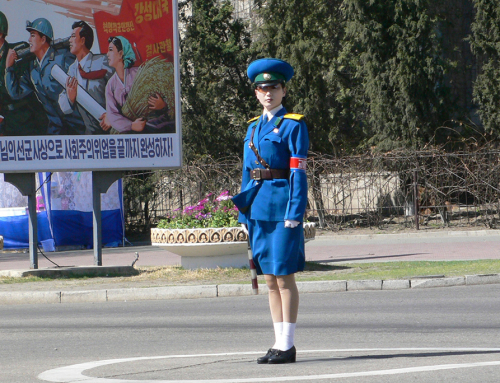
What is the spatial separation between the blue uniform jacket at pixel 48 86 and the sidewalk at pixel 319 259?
2.60 m

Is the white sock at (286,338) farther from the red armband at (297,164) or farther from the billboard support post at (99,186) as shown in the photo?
the billboard support post at (99,186)

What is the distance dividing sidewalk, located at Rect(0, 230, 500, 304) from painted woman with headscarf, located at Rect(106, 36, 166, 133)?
259 cm

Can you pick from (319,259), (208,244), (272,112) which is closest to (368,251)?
(319,259)

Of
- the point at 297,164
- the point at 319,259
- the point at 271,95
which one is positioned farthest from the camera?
the point at 319,259

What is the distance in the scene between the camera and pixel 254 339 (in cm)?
667

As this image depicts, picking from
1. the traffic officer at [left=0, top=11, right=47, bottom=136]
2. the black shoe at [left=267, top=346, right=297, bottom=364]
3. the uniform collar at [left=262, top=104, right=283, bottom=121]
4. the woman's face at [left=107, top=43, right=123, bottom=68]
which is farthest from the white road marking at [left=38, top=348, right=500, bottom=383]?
the woman's face at [left=107, top=43, right=123, bottom=68]

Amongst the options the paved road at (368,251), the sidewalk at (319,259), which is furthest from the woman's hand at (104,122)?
the paved road at (368,251)

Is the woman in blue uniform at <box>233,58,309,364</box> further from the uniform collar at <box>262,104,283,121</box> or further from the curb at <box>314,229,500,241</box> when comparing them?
the curb at <box>314,229,500,241</box>

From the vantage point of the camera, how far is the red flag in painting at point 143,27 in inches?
508

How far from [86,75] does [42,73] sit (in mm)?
754

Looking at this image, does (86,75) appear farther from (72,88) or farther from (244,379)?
(244,379)

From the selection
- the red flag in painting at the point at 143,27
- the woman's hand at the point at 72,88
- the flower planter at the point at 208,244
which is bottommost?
the flower planter at the point at 208,244

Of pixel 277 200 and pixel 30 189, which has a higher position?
pixel 30 189

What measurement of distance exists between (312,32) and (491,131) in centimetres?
726
